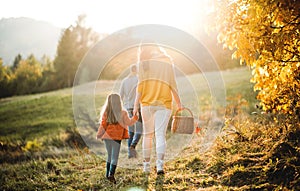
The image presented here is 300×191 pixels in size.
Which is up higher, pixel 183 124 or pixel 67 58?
pixel 67 58

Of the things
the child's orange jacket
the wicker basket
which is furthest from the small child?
the wicker basket

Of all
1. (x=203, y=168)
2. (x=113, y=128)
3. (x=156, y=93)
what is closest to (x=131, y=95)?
(x=113, y=128)

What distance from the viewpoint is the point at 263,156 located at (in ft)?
15.5

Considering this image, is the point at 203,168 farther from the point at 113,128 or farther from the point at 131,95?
the point at 131,95

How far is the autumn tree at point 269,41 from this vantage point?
411 cm

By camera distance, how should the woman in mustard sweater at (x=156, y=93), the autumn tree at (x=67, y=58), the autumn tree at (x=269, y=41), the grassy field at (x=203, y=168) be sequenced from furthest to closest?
1. the autumn tree at (x=67, y=58)
2. the woman in mustard sweater at (x=156, y=93)
3. the grassy field at (x=203, y=168)
4. the autumn tree at (x=269, y=41)

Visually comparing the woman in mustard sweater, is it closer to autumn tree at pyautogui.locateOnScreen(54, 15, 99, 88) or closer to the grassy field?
the grassy field

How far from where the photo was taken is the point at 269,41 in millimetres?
4359

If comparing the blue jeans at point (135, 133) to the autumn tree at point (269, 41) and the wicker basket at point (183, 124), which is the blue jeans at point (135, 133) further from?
the autumn tree at point (269, 41)

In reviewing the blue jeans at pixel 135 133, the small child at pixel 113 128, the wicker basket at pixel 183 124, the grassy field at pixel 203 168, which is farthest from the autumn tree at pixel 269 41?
the blue jeans at pixel 135 133

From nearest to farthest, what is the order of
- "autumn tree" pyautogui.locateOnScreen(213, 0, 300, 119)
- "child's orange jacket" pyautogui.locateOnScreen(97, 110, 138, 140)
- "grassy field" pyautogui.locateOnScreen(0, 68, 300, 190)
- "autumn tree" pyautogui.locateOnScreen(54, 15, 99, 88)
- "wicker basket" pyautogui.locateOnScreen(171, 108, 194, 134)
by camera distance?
"autumn tree" pyautogui.locateOnScreen(213, 0, 300, 119) < "grassy field" pyautogui.locateOnScreen(0, 68, 300, 190) < "wicker basket" pyautogui.locateOnScreen(171, 108, 194, 134) < "child's orange jacket" pyautogui.locateOnScreen(97, 110, 138, 140) < "autumn tree" pyautogui.locateOnScreen(54, 15, 99, 88)

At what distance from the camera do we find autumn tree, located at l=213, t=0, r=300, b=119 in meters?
4.11

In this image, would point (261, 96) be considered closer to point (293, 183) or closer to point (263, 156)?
point (263, 156)

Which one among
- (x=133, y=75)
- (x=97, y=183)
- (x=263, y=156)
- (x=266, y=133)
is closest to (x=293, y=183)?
(x=263, y=156)
